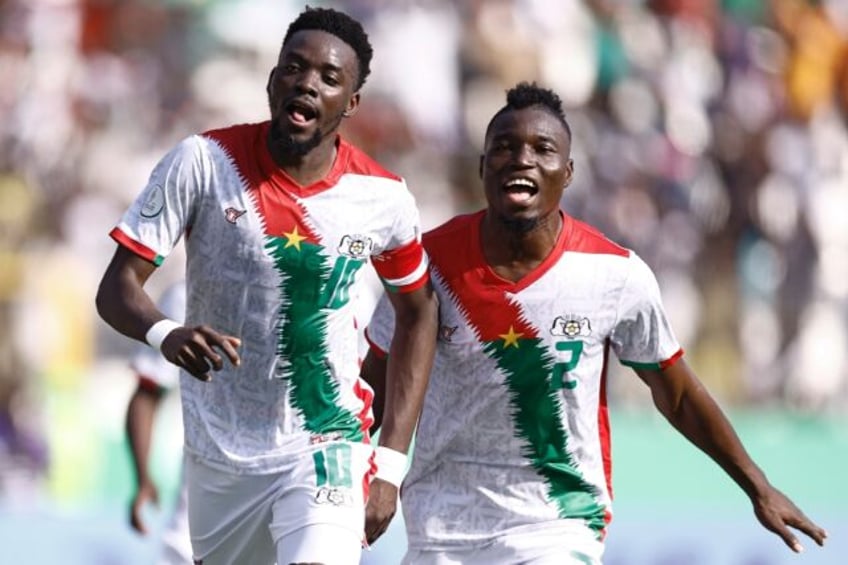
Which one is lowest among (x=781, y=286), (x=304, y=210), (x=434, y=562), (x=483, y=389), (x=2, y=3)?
(x=434, y=562)

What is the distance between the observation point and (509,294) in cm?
640

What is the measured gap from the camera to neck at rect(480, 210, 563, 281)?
6.42m

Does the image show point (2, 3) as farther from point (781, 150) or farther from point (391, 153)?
point (781, 150)

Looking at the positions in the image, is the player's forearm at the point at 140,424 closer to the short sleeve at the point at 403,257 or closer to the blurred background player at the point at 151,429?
the blurred background player at the point at 151,429

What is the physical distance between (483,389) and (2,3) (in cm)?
772

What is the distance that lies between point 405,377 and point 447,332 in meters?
0.24

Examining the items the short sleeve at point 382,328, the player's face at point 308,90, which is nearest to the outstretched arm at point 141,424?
the short sleeve at point 382,328

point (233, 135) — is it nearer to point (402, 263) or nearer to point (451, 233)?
point (402, 263)

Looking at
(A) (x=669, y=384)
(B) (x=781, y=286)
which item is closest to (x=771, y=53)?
(B) (x=781, y=286)

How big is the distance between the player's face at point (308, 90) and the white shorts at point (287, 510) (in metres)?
1.02

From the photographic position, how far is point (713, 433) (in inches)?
261

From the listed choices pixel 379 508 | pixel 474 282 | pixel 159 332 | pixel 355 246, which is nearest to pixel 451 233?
pixel 474 282

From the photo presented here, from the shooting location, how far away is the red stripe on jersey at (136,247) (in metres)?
5.90

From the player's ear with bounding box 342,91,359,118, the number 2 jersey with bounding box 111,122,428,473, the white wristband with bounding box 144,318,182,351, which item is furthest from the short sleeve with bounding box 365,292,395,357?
the white wristband with bounding box 144,318,182,351
